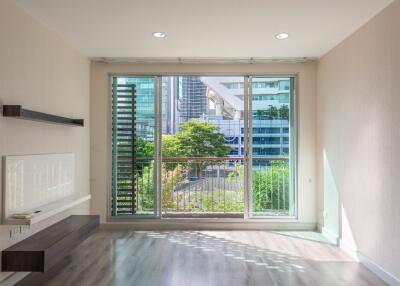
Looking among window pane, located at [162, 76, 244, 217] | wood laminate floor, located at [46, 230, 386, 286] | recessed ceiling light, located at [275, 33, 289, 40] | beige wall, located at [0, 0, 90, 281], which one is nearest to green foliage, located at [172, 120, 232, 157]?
window pane, located at [162, 76, 244, 217]

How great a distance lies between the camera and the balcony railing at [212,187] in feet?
17.7

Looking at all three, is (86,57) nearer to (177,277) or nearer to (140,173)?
(140,173)

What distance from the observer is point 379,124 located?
11.0 ft

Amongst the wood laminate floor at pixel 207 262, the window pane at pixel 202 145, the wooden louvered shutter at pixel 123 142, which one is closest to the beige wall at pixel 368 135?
the wood laminate floor at pixel 207 262

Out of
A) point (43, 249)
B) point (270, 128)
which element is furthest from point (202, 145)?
point (43, 249)

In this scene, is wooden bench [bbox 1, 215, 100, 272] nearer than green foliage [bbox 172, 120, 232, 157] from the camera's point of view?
Yes

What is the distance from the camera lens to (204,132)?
5520mm

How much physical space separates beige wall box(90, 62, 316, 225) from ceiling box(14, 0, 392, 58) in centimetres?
40

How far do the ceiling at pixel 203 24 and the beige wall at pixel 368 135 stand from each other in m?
0.28

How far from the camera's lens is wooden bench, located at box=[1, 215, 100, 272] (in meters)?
2.81

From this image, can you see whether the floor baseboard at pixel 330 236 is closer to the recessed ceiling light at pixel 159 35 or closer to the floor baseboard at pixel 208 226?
the floor baseboard at pixel 208 226

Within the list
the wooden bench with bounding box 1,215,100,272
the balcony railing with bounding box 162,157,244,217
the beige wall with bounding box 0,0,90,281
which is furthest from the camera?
the balcony railing with bounding box 162,157,244,217

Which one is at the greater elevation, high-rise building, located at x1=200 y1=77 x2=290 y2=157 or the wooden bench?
high-rise building, located at x1=200 y1=77 x2=290 y2=157

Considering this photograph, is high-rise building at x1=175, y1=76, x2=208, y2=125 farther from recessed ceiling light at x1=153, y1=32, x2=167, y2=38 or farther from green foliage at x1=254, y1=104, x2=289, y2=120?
recessed ceiling light at x1=153, y1=32, x2=167, y2=38
